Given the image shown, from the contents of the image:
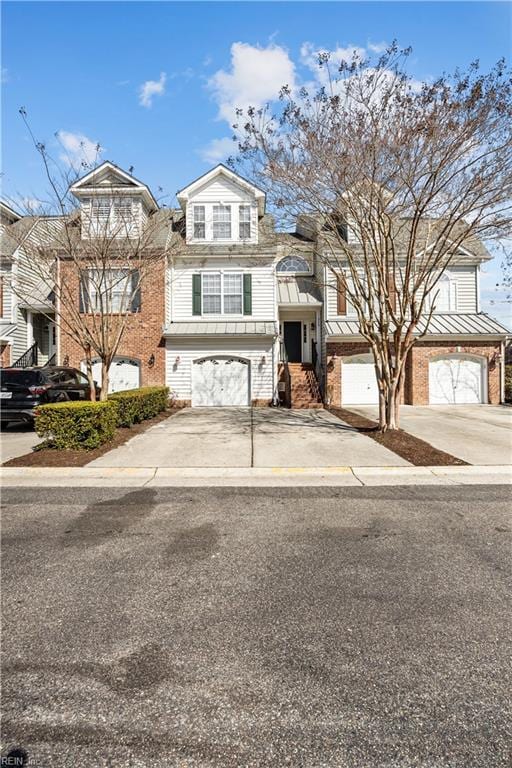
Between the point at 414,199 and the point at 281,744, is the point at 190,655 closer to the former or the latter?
the point at 281,744

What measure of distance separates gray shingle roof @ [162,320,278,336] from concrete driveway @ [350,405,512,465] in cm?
498

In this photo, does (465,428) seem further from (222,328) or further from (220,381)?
(222,328)

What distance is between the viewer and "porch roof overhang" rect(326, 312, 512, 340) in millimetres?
18016

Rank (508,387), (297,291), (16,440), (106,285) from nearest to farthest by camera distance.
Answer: (16,440)
(106,285)
(508,387)
(297,291)

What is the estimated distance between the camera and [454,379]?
18.6 m

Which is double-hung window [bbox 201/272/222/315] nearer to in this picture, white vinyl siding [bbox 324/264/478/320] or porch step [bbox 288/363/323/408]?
porch step [bbox 288/363/323/408]

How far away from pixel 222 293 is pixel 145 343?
394cm

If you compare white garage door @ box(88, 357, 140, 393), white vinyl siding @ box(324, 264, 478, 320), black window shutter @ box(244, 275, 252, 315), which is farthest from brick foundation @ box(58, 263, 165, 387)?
white vinyl siding @ box(324, 264, 478, 320)

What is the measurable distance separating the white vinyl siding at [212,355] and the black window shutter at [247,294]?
139cm

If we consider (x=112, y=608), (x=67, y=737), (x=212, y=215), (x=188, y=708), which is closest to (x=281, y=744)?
(x=188, y=708)

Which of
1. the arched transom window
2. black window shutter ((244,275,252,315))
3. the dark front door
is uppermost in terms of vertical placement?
the arched transom window

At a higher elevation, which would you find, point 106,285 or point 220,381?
point 106,285

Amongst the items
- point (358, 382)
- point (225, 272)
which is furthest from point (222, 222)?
point (358, 382)

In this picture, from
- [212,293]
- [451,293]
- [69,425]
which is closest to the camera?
[69,425]
